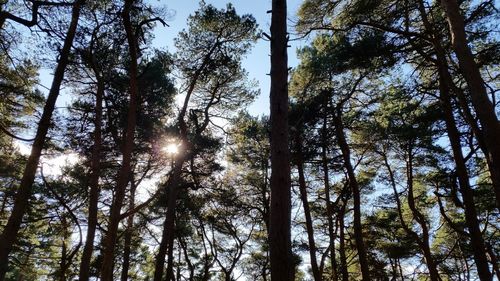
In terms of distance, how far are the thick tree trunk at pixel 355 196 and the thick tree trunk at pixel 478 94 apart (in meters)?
6.59

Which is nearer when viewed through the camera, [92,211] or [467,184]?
[467,184]

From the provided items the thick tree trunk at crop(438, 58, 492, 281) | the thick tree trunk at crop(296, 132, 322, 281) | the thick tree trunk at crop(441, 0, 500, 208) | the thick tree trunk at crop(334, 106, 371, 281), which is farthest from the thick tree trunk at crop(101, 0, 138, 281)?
the thick tree trunk at crop(334, 106, 371, 281)

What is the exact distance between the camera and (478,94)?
5.32 metres

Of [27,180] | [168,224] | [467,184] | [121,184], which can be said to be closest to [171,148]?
[168,224]

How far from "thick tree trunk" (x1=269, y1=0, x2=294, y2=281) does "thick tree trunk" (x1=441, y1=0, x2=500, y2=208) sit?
120 inches

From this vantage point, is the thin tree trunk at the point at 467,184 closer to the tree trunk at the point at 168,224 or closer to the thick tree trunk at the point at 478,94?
the thick tree trunk at the point at 478,94

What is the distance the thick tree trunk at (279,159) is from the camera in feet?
11.8

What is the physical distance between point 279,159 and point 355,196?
9043mm

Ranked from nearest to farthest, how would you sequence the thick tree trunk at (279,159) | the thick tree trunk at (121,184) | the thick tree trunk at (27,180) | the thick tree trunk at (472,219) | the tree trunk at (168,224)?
the thick tree trunk at (279,159) → the thick tree trunk at (27,180) → the thick tree trunk at (121,184) → the thick tree trunk at (472,219) → the tree trunk at (168,224)

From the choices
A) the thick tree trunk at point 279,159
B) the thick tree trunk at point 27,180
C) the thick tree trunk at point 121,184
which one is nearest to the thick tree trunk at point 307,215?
the thick tree trunk at point 121,184

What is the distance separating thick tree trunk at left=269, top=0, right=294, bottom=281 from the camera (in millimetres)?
3602

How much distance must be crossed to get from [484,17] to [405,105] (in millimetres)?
3177

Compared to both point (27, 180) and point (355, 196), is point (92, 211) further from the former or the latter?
point (355, 196)

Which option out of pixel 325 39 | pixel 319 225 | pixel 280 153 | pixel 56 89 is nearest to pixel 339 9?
pixel 325 39
